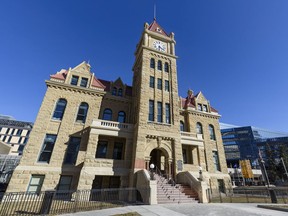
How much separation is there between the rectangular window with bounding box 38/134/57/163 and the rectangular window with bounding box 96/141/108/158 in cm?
515

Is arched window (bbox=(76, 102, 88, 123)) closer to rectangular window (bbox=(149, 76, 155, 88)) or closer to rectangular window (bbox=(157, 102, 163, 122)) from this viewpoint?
rectangular window (bbox=(149, 76, 155, 88))

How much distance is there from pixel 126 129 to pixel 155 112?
4.33m

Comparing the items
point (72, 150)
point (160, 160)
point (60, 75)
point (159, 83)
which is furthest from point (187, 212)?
point (60, 75)

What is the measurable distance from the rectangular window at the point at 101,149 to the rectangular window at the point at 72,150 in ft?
7.90

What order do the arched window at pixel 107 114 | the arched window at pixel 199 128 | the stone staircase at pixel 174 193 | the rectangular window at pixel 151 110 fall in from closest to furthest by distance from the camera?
the stone staircase at pixel 174 193, the rectangular window at pixel 151 110, the arched window at pixel 107 114, the arched window at pixel 199 128

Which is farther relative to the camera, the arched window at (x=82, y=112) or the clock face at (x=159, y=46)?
the clock face at (x=159, y=46)

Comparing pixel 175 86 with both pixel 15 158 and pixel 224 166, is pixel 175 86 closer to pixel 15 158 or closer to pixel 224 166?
pixel 224 166

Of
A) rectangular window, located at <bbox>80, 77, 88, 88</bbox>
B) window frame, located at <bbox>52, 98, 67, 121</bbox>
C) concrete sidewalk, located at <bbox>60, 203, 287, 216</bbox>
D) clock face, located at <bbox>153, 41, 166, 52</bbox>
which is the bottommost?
concrete sidewalk, located at <bbox>60, 203, 287, 216</bbox>

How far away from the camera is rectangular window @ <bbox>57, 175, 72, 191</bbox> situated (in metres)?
16.6

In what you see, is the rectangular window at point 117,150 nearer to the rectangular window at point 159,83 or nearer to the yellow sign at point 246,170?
the rectangular window at point 159,83

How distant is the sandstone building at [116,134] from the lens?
647 inches

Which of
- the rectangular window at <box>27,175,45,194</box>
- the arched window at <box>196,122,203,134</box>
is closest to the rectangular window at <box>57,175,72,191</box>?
the rectangular window at <box>27,175,45,194</box>

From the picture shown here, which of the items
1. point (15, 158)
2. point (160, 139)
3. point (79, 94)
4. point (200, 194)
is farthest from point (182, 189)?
point (15, 158)

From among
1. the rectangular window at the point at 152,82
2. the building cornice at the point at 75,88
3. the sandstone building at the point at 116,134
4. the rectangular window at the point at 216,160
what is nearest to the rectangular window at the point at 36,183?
the sandstone building at the point at 116,134
